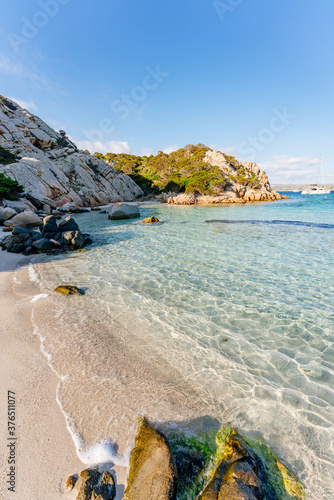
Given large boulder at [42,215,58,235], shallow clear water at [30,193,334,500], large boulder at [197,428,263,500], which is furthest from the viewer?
large boulder at [42,215,58,235]

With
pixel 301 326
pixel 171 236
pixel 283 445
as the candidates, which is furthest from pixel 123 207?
pixel 283 445

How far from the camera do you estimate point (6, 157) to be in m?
33.3

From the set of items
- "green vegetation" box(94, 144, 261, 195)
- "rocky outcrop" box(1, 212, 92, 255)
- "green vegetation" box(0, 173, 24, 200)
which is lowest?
"rocky outcrop" box(1, 212, 92, 255)

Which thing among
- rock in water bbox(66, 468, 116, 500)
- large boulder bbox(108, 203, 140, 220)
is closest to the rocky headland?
large boulder bbox(108, 203, 140, 220)

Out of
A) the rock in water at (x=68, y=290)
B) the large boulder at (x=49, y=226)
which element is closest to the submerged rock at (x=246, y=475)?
the rock in water at (x=68, y=290)

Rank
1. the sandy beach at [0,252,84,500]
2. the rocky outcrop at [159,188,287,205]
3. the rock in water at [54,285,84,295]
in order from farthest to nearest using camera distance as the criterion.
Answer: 1. the rocky outcrop at [159,188,287,205]
2. the rock in water at [54,285,84,295]
3. the sandy beach at [0,252,84,500]

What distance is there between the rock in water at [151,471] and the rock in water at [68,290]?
5.10m

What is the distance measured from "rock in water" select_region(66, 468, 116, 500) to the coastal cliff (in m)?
47.8

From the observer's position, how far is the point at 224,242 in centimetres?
1352

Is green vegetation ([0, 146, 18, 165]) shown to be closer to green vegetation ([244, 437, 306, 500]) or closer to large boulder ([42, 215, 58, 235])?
large boulder ([42, 215, 58, 235])

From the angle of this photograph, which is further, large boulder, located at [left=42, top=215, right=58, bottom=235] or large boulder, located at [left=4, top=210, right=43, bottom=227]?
large boulder, located at [left=4, top=210, right=43, bottom=227]

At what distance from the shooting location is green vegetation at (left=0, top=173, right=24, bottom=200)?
82.1ft

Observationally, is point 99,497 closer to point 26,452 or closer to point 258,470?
point 26,452

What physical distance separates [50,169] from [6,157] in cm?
623
